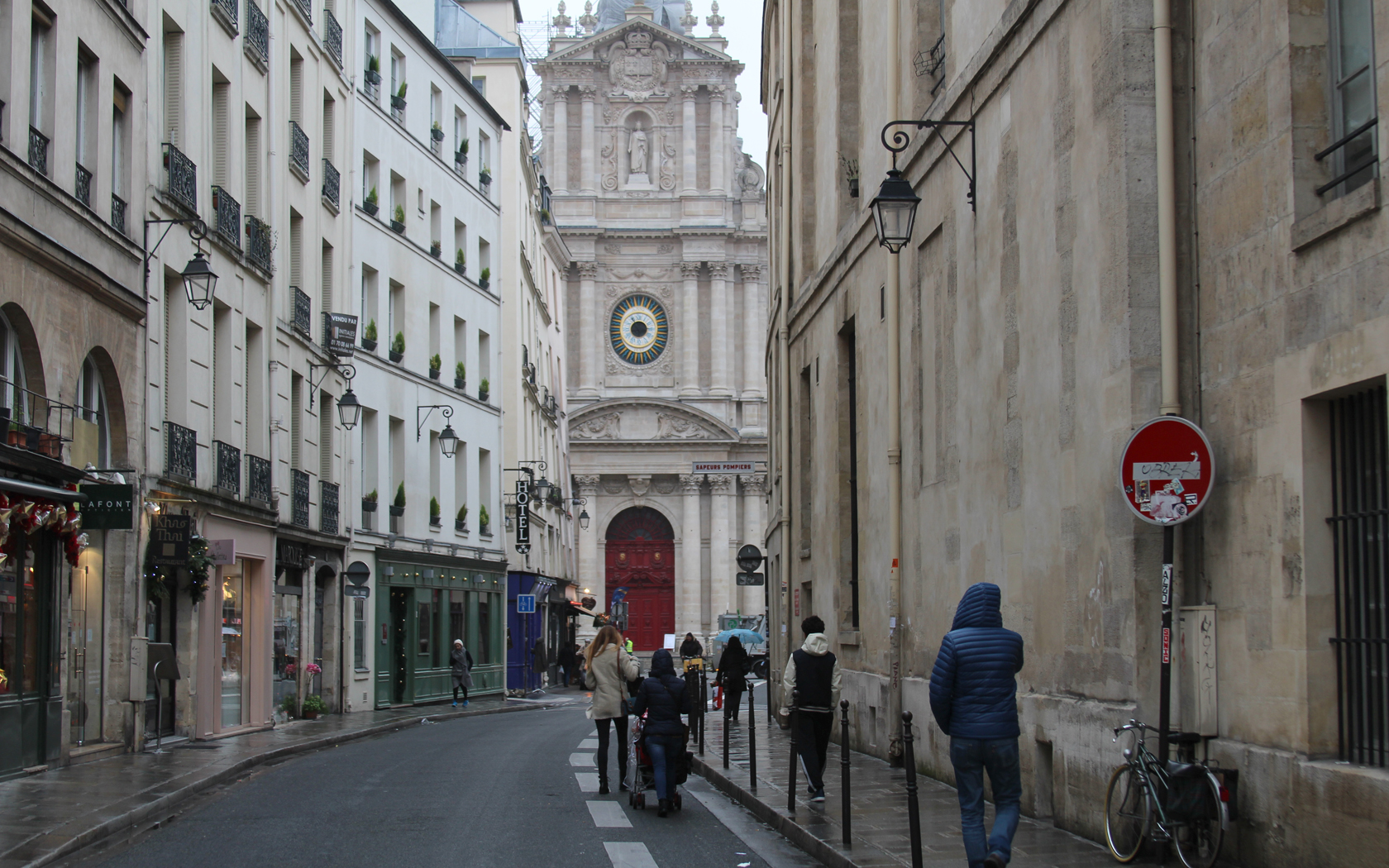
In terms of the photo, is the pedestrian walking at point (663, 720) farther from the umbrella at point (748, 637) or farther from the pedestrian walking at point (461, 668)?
the umbrella at point (748, 637)

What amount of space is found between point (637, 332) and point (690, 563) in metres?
9.93

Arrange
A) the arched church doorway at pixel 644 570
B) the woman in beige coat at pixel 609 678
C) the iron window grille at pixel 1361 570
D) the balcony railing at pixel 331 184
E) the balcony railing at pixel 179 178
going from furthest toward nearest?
the arched church doorway at pixel 644 570
the balcony railing at pixel 331 184
the balcony railing at pixel 179 178
the woman in beige coat at pixel 609 678
the iron window grille at pixel 1361 570

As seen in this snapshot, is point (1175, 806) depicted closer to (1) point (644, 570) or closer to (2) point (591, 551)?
(2) point (591, 551)

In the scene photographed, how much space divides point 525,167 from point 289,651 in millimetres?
22485

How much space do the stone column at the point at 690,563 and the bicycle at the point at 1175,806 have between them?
5540cm

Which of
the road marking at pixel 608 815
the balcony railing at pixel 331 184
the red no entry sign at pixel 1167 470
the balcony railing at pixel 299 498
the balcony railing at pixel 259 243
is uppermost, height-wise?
the balcony railing at pixel 331 184

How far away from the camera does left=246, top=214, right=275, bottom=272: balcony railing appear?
77.8ft

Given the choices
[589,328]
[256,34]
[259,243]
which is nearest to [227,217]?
[259,243]

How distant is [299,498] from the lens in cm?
2648

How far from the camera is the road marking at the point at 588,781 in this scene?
14953 mm

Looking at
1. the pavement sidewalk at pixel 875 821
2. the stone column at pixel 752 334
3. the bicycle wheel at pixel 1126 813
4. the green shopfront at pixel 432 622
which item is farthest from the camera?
the stone column at pixel 752 334

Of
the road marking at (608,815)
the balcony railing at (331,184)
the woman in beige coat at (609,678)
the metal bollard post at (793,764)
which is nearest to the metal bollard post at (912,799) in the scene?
the metal bollard post at (793,764)

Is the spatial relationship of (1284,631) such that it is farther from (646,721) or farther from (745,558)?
(745,558)

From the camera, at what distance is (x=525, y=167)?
45.5 meters
